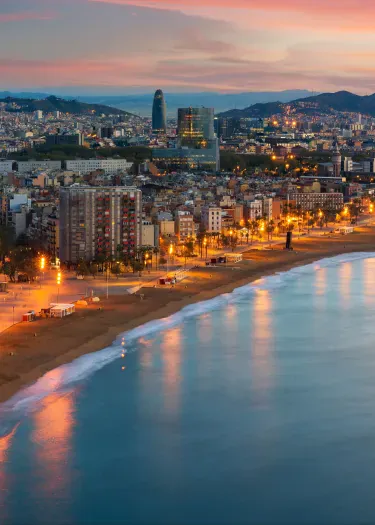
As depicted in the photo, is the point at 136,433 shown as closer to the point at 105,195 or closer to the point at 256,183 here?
the point at 105,195

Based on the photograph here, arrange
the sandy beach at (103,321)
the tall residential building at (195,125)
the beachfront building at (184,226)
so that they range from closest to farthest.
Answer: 1. the sandy beach at (103,321)
2. the beachfront building at (184,226)
3. the tall residential building at (195,125)

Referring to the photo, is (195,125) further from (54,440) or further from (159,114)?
(54,440)

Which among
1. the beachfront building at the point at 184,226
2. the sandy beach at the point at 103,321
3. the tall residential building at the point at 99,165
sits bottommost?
the sandy beach at the point at 103,321

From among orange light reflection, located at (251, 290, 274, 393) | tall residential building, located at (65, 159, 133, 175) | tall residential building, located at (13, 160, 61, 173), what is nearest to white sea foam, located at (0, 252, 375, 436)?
orange light reflection, located at (251, 290, 274, 393)

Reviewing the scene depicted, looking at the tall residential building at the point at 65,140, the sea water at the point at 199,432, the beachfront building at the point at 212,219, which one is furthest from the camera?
the tall residential building at the point at 65,140

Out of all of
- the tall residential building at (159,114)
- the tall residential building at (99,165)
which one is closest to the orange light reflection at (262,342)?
the tall residential building at (99,165)

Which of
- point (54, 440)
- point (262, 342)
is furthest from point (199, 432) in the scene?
point (262, 342)

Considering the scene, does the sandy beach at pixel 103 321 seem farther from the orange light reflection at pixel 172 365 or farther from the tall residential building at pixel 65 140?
the tall residential building at pixel 65 140

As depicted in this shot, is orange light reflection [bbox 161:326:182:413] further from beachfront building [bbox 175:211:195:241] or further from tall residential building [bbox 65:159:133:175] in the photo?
tall residential building [bbox 65:159:133:175]
